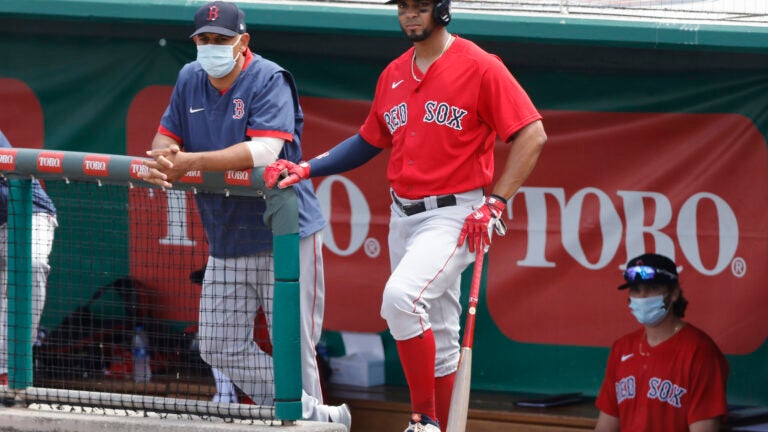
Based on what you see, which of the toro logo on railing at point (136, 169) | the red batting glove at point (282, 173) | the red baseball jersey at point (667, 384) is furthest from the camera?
the red baseball jersey at point (667, 384)

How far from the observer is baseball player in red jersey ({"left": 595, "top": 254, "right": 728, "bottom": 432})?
5.14 metres

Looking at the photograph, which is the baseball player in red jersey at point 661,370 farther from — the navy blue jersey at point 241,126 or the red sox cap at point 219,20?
the red sox cap at point 219,20

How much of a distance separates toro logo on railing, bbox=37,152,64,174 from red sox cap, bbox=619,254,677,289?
8.27 ft

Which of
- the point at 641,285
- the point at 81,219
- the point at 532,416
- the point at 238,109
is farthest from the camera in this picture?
the point at 81,219

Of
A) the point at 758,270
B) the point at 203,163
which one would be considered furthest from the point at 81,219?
the point at 758,270

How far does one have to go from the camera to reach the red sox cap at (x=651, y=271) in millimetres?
5277

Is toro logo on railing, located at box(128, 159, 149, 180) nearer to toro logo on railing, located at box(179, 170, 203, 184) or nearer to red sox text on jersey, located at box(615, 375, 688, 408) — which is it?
toro logo on railing, located at box(179, 170, 203, 184)

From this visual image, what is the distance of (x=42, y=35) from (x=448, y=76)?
126 inches

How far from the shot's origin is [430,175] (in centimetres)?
416

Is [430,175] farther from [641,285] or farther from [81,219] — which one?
[81,219]

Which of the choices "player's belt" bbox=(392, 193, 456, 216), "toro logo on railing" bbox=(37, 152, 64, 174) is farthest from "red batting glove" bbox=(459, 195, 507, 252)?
"toro logo on railing" bbox=(37, 152, 64, 174)

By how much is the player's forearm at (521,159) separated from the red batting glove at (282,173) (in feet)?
2.22

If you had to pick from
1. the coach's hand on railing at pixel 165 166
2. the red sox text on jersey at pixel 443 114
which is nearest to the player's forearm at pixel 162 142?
Result: the coach's hand on railing at pixel 165 166

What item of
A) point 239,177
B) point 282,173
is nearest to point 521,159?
point 282,173
